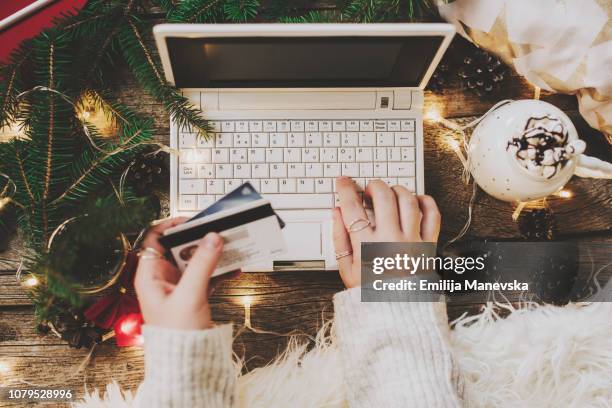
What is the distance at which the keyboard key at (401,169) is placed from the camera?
0.86 metres

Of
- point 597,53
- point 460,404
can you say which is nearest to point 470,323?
point 460,404

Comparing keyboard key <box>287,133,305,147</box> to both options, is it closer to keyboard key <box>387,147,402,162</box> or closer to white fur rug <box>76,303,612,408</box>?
keyboard key <box>387,147,402,162</box>

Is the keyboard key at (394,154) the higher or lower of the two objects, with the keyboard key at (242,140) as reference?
lower

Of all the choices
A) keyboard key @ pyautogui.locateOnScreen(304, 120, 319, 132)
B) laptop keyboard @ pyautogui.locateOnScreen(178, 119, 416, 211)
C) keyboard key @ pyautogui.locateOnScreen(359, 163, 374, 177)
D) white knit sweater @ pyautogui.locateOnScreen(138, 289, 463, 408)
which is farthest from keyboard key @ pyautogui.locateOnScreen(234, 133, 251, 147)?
white knit sweater @ pyautogui.locateOnScreen(138, 289, 463, 408)

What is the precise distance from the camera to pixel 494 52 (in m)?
0.92

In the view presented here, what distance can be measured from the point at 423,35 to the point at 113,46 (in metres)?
0.56

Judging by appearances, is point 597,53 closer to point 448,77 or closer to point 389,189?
point 448,77

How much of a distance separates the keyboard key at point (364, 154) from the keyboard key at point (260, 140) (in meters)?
0.16

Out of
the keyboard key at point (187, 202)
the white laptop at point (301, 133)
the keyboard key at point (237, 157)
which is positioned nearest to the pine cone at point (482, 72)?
the white laptop at point (301, 133)

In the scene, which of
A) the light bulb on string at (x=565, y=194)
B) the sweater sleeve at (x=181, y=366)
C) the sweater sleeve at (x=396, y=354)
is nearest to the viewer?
the sweater sleeve at (x=181, y=366)

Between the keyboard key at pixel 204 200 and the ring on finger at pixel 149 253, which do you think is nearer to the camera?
the ring on finger at pixel 149 253

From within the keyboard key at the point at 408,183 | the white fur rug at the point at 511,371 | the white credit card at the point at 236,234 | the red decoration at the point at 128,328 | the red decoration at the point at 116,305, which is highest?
the keyboard key at the point at 408,183

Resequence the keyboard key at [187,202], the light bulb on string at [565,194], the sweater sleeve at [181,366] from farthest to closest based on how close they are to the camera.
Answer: the light bulb on string at [565,194] < the keyboard key at [187,202] < the sweater sleeve at [181,366]

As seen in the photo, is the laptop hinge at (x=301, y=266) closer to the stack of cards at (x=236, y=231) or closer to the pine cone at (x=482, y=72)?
the stack of cards at (x=236, y=231)
